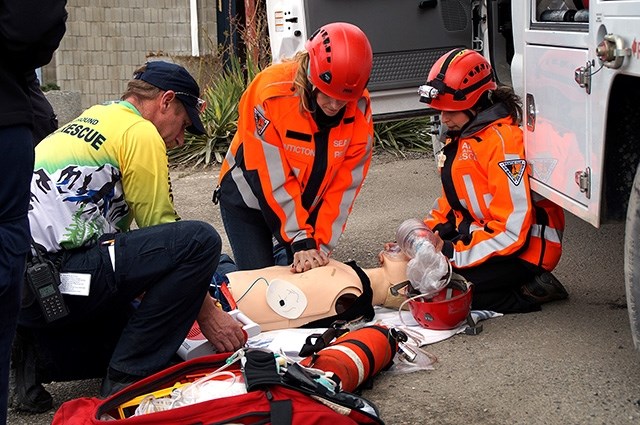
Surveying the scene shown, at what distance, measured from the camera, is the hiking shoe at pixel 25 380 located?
3.70 m

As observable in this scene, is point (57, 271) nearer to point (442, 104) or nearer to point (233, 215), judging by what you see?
point (233, 215)

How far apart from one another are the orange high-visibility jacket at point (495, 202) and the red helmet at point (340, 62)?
2.18ft

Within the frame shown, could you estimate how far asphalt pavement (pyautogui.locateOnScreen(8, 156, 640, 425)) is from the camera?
3.48m

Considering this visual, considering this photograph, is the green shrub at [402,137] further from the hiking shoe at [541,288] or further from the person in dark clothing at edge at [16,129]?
the person in dark clothing at edge at [16,129]

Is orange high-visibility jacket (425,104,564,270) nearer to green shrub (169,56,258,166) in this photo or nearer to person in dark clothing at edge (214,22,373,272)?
person in dark clothing at edge (214,22,373,272)

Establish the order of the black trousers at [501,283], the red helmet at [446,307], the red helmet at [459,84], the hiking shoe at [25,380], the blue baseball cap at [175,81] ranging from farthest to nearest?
the red helmet at [459,84] < the black trousers at [501,283] < the red helmet at [446,307] < the blue baseball cap at [175,81] < the hiking shoe at [25,380]

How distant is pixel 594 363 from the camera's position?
3.88 metres

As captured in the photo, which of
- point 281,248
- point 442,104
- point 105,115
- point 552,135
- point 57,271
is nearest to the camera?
point 57,271

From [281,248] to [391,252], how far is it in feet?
2.12

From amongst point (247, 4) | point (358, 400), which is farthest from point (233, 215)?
point (247, 4)

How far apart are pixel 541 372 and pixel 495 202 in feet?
3.38

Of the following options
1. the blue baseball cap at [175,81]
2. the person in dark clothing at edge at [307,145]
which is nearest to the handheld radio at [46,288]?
the blue baseball cap at [175,81]

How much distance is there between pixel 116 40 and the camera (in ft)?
41.0

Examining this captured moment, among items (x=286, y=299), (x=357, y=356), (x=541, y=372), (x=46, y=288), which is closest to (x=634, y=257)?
(x=541, y=372)
